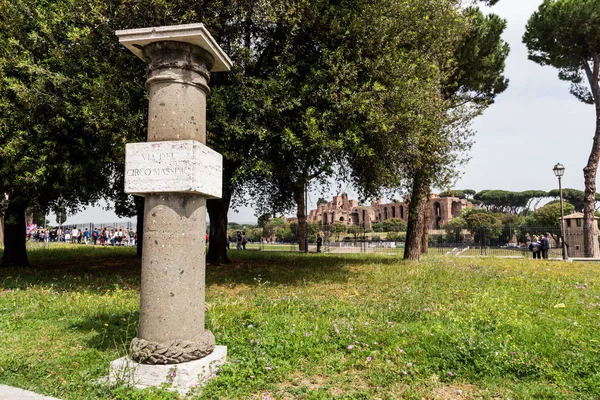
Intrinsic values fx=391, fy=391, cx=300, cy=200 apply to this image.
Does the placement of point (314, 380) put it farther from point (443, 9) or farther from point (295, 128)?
point (443, 9)

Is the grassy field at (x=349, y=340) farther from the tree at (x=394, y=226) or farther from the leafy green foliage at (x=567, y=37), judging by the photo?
the tree at (x=394, y=226)

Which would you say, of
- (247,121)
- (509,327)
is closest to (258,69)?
(247,121)

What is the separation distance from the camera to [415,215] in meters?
13.4

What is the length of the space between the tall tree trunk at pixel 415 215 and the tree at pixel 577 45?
12.5 metres

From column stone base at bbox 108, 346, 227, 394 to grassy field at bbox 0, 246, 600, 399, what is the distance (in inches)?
4.5

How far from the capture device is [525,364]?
3623mm

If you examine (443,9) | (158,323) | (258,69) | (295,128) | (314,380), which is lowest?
(314,380)

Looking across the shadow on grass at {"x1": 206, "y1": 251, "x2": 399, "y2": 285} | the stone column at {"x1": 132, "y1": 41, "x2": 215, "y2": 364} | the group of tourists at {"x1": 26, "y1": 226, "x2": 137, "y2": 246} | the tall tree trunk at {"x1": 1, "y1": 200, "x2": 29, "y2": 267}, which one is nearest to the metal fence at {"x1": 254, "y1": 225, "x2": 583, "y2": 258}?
the shadow on grass at {"x1": 206, "y1": 251, "x2": 399, "y2": 285}

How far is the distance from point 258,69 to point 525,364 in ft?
26.4

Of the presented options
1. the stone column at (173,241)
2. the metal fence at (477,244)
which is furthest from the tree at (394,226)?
the stone column at (173,241)

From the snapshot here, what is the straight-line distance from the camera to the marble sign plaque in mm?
3361

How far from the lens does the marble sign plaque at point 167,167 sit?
11.0 ft

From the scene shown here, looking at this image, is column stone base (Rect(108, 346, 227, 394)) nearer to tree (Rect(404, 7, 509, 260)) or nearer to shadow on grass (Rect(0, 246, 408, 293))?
shadow on grass (Rect(0, 246, 408, 293))

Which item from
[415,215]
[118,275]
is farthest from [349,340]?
[415,215]
